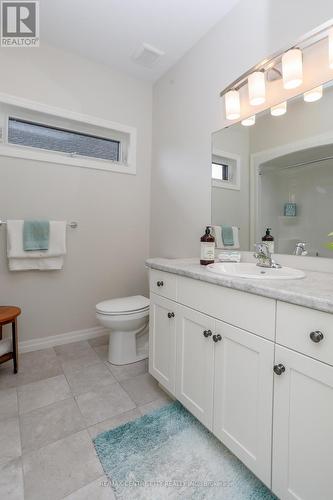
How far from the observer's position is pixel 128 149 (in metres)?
2.46

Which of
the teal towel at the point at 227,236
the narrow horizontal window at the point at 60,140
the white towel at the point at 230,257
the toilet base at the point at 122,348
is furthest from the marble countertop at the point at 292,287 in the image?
the narrow horizontal window at the point at 60,140

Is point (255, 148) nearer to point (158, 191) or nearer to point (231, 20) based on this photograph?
point (231, 20)

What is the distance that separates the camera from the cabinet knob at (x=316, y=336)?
0.71 metres

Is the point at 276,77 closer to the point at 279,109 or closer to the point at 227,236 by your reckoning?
the point at 279,109

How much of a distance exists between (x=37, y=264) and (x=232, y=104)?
6.12 feet

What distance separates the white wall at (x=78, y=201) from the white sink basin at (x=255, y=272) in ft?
4.45

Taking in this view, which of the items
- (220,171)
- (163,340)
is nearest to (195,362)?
(163,340)

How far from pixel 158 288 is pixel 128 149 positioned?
1579mm

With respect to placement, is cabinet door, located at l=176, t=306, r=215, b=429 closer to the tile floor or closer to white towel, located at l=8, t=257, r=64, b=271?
the tile floor

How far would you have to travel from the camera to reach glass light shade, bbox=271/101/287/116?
1372 mm

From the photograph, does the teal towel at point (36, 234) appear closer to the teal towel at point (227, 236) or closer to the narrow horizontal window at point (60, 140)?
the narrow horizontal window at point (60, 140)

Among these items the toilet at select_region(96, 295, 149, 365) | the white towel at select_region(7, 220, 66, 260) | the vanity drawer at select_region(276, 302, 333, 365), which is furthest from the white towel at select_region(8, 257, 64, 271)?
the vanity drawer at select_region(276, 302, 333, 365)

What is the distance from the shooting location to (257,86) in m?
1.42

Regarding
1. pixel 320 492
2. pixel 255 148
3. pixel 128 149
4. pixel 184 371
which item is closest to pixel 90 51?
pixel 128 149
